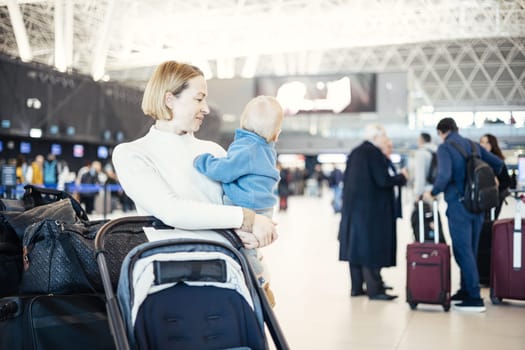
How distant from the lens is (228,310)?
8.11 feet

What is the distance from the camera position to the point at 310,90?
2017 cm

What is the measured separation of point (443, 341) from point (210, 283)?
10.8 feet

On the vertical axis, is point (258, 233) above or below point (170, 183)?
below

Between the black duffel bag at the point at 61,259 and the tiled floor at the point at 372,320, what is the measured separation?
2539mm

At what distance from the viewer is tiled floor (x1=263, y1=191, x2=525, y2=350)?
5230 millimetres

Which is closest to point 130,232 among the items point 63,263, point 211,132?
point 63,263

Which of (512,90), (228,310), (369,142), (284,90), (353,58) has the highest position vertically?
(353,58)

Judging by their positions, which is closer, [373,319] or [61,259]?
[61,259]

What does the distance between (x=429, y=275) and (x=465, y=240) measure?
1.55 ft

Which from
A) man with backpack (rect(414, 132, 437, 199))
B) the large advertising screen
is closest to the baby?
man with backpack (rect(414, 132, 437, 199))

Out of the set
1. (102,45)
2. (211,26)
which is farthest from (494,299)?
(211,26)

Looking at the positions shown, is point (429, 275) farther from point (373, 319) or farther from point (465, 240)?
point (373, 319)

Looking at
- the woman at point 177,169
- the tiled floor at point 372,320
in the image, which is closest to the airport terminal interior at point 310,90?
the tiled floor at point 372,320

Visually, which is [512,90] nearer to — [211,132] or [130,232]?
[130,232]
